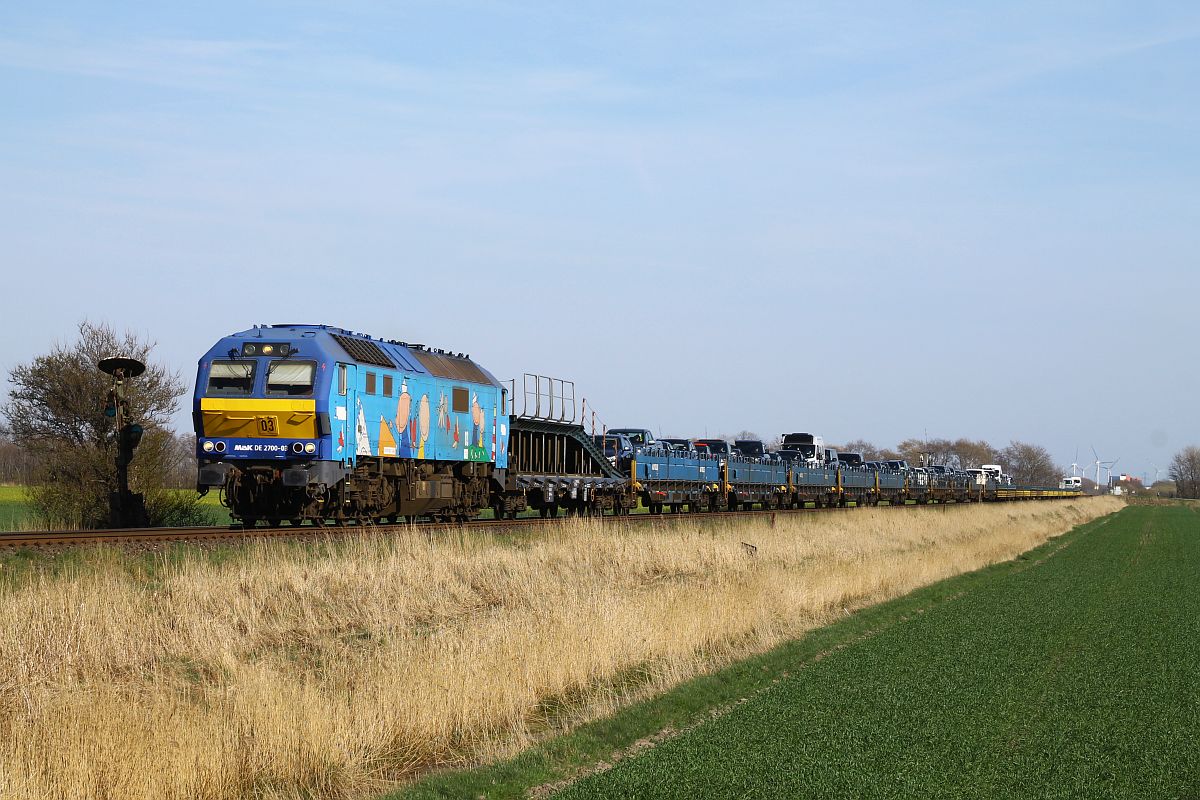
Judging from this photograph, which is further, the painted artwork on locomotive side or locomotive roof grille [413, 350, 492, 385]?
locomotive roof grille [413, 350, 492, 385]

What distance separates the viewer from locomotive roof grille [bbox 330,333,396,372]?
26.1 metres

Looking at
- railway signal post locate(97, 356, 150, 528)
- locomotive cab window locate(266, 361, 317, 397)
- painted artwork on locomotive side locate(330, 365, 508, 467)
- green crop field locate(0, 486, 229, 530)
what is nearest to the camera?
locomotive cab window locate(266, 361, 317, 397)

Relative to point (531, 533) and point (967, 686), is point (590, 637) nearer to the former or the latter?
point (967, 686)

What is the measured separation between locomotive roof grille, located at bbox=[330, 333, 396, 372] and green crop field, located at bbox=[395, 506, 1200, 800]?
12.6 metres

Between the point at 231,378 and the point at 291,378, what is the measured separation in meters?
1.37

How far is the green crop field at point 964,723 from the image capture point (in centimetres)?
915

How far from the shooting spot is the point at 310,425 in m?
24.4

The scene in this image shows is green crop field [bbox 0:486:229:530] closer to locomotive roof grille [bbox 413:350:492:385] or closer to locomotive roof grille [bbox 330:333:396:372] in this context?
locomotive roof grille [bbox 330:333:396:372]

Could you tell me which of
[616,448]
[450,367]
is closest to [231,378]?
[450,367]

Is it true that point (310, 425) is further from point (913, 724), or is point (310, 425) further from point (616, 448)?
point (616, 448)

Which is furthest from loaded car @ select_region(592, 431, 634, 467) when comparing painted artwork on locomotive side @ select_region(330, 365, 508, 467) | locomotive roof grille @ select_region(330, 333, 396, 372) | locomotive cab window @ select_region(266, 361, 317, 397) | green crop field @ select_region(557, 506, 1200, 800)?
green crop field @ select_region(557, 506, 1200, 800)

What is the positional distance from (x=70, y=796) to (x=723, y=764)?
4.92 metres

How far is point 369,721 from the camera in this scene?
10086 millimetres

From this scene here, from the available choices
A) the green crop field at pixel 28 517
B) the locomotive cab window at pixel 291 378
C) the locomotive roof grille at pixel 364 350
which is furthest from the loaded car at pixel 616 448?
the locomotive cab window at pixel 291 378
